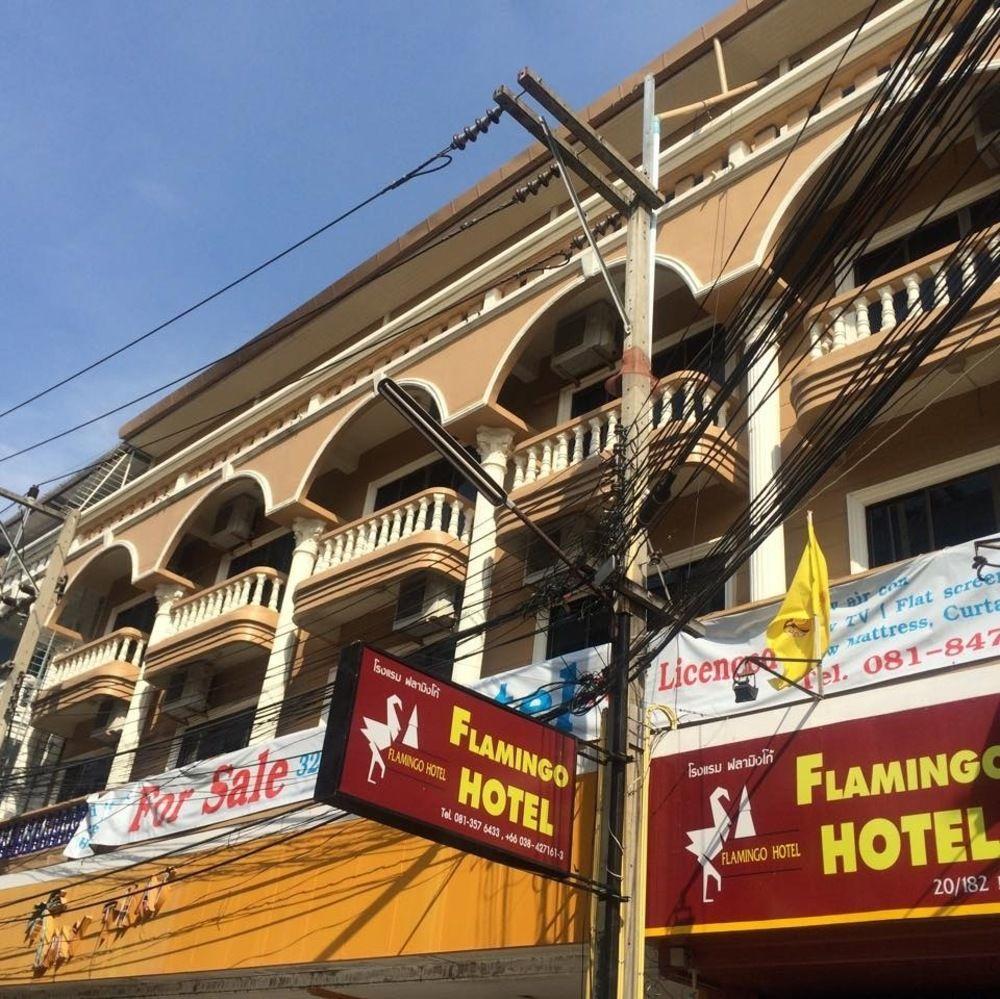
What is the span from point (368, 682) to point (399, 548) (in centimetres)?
689

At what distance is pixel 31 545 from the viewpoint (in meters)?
23.9

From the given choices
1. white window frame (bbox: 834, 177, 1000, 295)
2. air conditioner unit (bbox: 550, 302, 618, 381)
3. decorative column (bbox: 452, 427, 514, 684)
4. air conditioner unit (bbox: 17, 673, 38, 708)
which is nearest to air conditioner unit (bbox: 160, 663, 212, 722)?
air conditioner unit (bbox: 17, 673, 38, 708)

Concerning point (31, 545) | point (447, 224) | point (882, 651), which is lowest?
point (882, 651)

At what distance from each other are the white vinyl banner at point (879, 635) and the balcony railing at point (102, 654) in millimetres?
11695

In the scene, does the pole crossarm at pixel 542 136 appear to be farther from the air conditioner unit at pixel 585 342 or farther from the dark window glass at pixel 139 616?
the dark window glass at pixel 139 616

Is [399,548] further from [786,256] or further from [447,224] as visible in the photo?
[786,256]

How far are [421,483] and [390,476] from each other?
65 centimetres

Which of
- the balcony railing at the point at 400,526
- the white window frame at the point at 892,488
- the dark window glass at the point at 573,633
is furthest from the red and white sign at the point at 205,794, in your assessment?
the white window frame at the point at 892,488

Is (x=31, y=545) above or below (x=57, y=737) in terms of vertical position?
above

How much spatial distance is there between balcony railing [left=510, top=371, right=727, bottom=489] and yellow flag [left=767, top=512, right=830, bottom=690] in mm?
3349

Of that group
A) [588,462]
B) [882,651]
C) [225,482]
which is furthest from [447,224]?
[882,651]

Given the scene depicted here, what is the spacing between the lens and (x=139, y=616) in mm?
20766

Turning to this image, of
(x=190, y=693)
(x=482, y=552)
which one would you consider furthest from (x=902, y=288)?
(x=190, y=693)

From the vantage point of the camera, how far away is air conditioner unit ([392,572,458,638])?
44.1 ft
